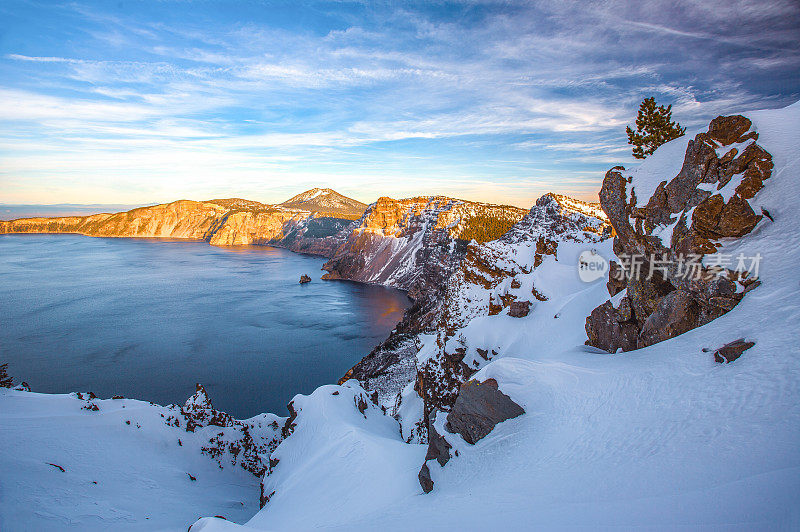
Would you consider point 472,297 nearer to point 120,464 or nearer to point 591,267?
point 591,267

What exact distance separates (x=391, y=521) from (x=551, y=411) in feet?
16.1

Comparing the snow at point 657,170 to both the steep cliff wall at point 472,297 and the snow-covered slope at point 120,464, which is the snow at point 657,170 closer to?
the steep cliff wall at point 472,297

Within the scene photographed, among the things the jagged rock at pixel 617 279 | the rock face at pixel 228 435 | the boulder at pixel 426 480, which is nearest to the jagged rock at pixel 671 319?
the jagged rock at pixel 617 279

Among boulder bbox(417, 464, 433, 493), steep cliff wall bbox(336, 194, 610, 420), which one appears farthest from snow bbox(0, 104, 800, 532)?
steep cliff wall bbox(336, 194, 610, 420)

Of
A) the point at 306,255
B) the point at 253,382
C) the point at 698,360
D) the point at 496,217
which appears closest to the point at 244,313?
the point at 253,382

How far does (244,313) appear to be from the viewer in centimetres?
5962

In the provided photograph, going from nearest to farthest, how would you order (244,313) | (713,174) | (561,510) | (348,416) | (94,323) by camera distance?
(561,510), (713,174), (348,416), (94,323), (244,313)

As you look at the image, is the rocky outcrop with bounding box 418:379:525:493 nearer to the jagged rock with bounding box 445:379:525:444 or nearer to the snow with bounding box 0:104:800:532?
the jagged rock with bounding box 445:379:525:444

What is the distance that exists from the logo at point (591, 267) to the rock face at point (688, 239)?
960 centimetres

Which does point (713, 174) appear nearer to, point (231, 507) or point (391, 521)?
point (391, 521)

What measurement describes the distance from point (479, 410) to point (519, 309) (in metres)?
13.2

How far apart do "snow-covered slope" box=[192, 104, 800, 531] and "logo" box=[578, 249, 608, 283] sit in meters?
9.96

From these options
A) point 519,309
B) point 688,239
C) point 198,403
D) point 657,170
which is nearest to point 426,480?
point 688,239

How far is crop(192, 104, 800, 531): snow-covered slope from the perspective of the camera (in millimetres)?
5090
